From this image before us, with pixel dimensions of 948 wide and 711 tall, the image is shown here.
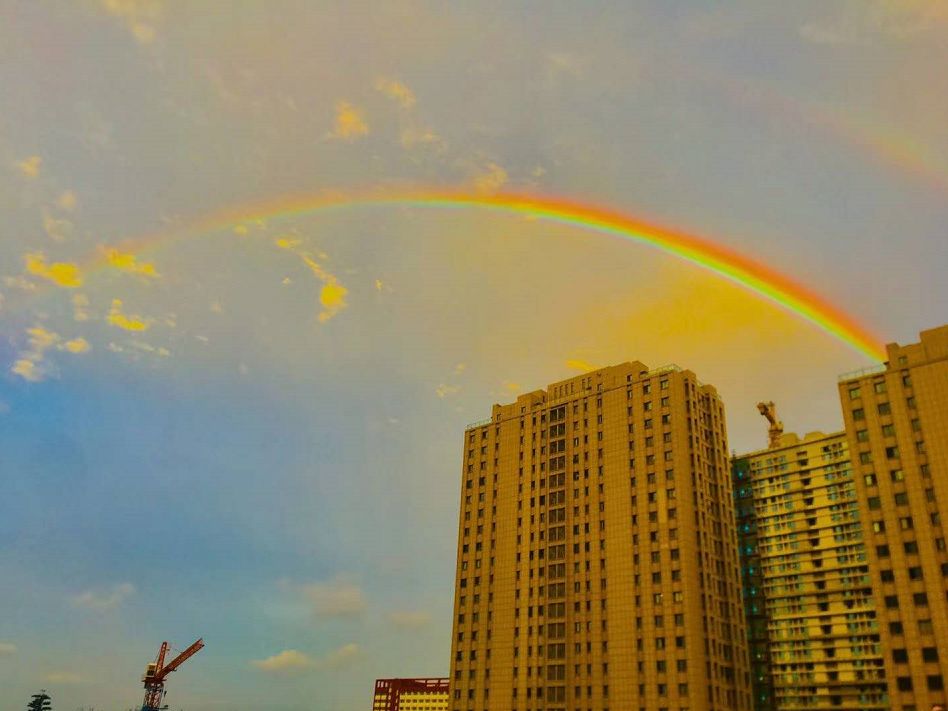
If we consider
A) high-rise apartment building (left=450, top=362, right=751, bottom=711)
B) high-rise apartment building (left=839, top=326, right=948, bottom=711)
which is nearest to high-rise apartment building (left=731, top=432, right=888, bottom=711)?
high-rise apartment building (left=450, top=362, right=751, bottom=711)

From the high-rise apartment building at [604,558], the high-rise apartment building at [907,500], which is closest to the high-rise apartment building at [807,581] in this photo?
the high-rise apartment building at [604,558]

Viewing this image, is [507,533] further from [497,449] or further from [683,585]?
[683,585]

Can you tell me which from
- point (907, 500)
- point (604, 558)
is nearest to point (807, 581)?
point (604, 558)

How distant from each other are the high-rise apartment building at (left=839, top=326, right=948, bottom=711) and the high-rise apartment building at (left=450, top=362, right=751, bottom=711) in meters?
22.3

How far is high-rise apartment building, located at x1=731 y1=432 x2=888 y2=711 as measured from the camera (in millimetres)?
114188

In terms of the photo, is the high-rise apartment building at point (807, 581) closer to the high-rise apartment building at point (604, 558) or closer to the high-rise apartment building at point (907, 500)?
the high-rise apartment building at point (604, 558)

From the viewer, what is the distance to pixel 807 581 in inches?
4860

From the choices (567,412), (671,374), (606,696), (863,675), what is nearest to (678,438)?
(671,374)

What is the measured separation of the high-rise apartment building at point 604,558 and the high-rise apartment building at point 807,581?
18.6 meters

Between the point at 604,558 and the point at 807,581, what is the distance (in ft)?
128

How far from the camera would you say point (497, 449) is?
13138 centimetres

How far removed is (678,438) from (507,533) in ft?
104

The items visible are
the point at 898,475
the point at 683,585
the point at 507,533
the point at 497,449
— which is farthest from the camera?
the point at 497,449

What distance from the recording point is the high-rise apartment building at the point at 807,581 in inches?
4496
